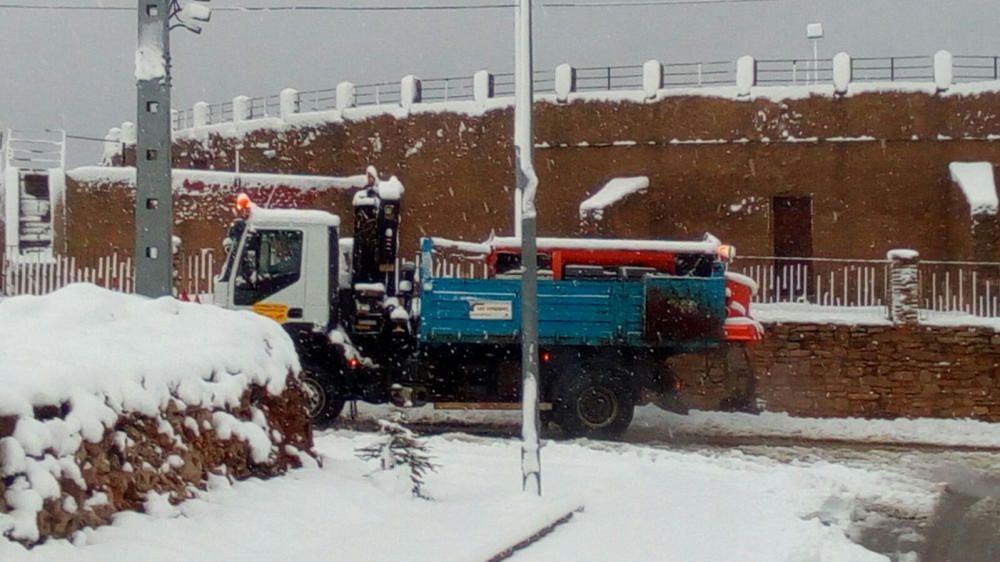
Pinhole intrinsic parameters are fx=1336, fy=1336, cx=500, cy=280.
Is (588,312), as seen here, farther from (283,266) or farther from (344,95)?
(344,95)

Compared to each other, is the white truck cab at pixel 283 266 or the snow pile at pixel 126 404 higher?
the white truck cab at pixel 283 266

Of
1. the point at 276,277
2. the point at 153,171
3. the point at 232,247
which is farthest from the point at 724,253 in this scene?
the point at 153,171

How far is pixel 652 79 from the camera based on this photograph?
106ft

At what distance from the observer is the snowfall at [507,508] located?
302 inches

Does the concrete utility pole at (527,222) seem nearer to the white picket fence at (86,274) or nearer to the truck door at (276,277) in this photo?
the truck door at (276,277)

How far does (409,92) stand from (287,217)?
1785 cm

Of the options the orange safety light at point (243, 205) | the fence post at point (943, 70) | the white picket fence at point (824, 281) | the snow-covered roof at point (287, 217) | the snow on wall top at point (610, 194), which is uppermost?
the fence post at point (943, 70)

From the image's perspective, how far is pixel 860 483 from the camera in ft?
45.0

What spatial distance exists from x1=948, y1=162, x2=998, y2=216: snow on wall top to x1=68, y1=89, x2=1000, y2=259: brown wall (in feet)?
1.31

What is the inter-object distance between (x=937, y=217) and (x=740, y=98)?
5.33m

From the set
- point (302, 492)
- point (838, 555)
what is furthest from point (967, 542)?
point (302, 492)

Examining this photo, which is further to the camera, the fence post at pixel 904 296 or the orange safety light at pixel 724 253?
the fence post at pixel 904 296

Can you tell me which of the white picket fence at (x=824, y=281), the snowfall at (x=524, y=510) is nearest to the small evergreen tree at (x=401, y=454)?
the snowfall at (x=524, y=510)

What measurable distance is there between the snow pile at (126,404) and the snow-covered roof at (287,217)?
276 inches
